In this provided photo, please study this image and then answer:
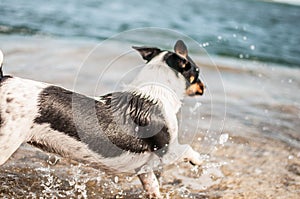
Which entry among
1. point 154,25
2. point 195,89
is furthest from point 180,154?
point 154,25

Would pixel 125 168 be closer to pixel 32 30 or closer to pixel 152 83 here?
pixel 152 83

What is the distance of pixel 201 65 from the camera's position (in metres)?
10.4

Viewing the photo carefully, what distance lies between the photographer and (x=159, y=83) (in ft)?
14.3

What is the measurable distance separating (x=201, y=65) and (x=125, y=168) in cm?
646

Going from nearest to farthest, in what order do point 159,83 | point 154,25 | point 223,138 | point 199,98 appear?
1. point 159,83
2. point 223,138
3. point 199,98
4. point 154,25

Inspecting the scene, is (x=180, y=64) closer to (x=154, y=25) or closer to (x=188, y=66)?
(x=188, y=66)

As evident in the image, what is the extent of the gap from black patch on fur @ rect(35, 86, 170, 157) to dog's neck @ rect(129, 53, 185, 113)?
91 mm

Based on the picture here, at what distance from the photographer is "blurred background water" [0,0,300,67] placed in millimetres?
14477

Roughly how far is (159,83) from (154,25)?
1347 centimetres

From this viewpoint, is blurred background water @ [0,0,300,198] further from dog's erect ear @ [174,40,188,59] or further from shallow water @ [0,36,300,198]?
dog's erect ear @ [174,40,188,59]

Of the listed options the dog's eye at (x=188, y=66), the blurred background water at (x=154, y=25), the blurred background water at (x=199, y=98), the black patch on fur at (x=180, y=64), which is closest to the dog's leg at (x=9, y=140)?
the blurred background water at (x=199, y=98)

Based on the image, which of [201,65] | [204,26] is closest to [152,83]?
[201,65]

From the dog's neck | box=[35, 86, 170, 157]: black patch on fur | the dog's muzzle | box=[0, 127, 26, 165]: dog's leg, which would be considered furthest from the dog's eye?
box=[0, 127, 26, 165]: dog's leg

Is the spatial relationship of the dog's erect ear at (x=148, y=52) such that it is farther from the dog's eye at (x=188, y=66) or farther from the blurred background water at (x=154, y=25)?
the blurred background water at (x=154, y=25)
